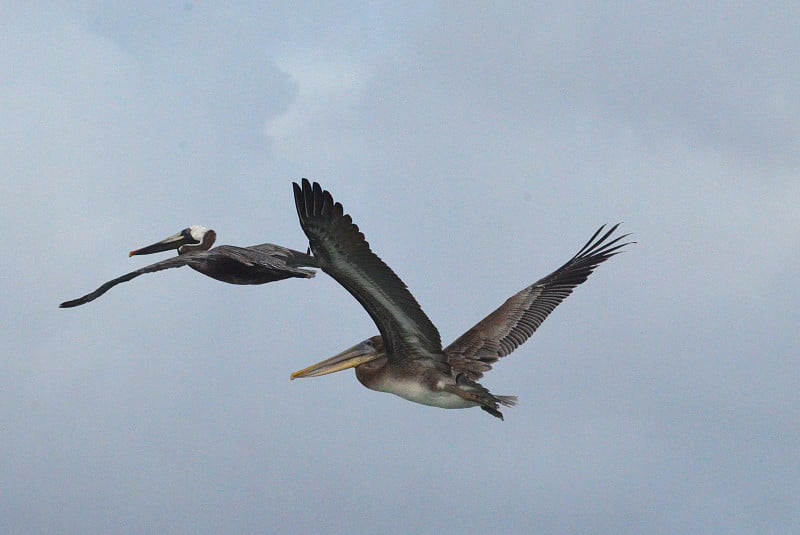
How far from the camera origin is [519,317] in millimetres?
17375

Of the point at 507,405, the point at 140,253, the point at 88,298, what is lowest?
the point at 507,405

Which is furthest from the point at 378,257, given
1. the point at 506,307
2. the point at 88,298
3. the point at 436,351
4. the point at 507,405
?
the point at 506,307

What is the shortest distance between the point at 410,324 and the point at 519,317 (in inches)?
163

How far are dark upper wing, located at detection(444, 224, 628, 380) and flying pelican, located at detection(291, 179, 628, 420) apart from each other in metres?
0.01

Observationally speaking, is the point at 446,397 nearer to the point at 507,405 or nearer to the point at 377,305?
the point at 507,405

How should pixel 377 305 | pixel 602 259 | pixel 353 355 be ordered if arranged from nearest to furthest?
1. pixel 377 305
2. pixel 353 355
3. pixel 602 259

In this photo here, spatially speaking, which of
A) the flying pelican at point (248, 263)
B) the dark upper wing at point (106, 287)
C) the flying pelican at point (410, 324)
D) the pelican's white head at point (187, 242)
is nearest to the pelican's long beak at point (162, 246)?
the pelican's white head at point (187, 242)

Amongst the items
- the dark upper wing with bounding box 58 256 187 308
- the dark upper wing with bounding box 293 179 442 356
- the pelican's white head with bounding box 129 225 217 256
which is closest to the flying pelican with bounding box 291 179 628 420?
the dark upper wing with bounding box 293 179 442 356

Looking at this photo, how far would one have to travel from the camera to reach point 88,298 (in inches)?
590

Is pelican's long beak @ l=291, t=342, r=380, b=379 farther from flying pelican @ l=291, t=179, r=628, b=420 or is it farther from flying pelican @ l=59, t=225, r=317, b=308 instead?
flying pelican @ l=59, t=225, r=317, b=308

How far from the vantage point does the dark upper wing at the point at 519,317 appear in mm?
15750

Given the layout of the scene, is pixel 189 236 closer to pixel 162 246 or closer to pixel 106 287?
pixel 162 246

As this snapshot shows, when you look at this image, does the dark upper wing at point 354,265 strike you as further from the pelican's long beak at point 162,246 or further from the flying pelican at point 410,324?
the pelican's long beak at point 162,246

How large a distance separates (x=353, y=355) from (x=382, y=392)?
63cm
